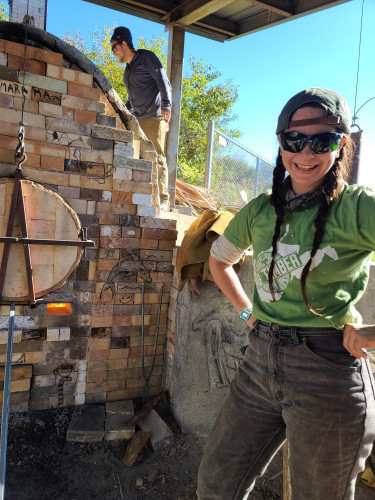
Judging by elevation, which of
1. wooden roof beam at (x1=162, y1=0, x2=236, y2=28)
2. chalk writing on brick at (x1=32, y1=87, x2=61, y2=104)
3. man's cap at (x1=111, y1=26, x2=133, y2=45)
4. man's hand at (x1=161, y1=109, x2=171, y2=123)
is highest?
wooden roof beam at (x1=162, y1=0, x2=236, y2=28)

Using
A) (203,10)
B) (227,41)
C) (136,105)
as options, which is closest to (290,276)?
(136,105)

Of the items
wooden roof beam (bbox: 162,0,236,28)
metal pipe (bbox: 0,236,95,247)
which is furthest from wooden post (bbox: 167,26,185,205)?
metal pipe (bbox: 0,236,95,247)

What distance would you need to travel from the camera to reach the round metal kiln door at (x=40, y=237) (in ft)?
7.47

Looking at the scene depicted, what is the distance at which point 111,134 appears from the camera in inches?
116

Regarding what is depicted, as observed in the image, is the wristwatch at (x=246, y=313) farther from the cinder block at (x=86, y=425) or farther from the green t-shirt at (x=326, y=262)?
the cinder block at (x=86, y=425)

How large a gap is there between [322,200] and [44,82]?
228 cm

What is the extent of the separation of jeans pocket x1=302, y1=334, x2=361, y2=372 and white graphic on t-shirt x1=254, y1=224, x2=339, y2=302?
22cm

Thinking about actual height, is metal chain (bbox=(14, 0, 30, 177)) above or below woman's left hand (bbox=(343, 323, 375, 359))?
above

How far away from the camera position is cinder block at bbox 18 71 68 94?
2.70 meters

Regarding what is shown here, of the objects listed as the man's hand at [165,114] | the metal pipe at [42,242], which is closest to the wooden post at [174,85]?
the man's hand at [165,114]

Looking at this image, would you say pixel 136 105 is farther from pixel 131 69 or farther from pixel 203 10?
pixel 203 10

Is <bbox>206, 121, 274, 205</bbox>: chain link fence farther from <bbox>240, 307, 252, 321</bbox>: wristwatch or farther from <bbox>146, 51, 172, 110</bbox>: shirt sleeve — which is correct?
<bbox>240, 307, 252, 321</bbox>: wristwatch

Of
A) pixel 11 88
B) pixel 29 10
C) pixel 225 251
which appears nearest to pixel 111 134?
pixel 11 88

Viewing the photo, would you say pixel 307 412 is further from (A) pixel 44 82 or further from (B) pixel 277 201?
(A) pixel 44 82
